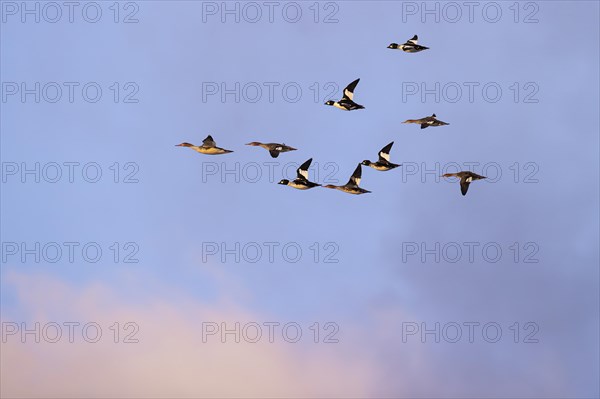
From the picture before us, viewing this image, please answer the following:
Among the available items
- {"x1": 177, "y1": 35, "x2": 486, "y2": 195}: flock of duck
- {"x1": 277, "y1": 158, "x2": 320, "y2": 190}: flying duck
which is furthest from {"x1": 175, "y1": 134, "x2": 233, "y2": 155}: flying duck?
{"x1": 277, "y1": 158, "x2": 320, "y2": 190}: flying duck

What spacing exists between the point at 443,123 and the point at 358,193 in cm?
901

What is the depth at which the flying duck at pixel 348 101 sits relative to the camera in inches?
3959

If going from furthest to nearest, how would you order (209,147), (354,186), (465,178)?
(354,186) < (465,178) < (209,147)

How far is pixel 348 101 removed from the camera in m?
101

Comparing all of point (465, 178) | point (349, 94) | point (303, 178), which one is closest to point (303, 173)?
point (303, 178)

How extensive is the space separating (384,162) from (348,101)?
5.88m

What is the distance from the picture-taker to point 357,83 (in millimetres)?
101688

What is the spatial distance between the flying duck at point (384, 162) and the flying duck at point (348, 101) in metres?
4.24

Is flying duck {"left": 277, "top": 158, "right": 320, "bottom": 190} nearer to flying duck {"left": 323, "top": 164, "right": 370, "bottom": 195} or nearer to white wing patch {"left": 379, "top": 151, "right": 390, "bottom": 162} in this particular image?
flying duck {"left": 323, "top": 164, "right": 370, "bottom": 195}

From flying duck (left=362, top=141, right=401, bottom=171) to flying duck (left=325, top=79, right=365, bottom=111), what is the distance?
4.24 meters

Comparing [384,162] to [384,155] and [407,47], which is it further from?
[407,47]

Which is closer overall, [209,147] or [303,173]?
[209,147]

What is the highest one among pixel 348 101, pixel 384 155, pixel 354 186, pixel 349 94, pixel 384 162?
pixel 349 94

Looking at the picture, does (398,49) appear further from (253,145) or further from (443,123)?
(253,145)
